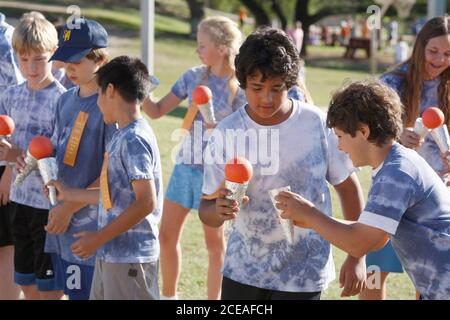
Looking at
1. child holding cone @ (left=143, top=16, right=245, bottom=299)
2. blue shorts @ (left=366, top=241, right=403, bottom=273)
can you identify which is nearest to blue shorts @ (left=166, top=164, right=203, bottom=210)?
child holding cone @ (left=143, top=16, right=245, bottom=299)

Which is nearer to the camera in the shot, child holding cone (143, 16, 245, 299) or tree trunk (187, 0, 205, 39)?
child holding cone (143, 16, 245, 299)

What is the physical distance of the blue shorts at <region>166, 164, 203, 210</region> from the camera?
22.1ft

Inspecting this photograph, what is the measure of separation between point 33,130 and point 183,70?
26.3m

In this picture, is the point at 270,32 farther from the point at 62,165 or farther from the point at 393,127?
the point at 62,165

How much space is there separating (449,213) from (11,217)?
10.2 ft

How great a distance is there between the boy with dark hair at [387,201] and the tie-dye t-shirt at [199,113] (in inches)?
108

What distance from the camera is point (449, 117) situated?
5.70 meters

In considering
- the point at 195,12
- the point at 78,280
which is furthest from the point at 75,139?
the point at 195,12

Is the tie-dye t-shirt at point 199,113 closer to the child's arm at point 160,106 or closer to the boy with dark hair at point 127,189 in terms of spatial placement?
the child's arm at point 160,106

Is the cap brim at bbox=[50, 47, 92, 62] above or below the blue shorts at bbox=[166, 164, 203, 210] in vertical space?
above

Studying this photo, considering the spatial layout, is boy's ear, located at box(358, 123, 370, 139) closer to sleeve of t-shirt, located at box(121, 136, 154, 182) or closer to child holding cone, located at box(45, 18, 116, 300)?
sleeve of t-shirt, located at box(121, 136, 154, 182)

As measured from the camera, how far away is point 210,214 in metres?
4.22

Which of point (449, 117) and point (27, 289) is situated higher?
point (449, 117)
